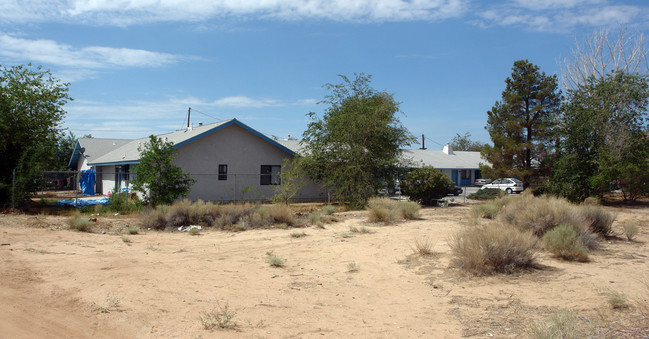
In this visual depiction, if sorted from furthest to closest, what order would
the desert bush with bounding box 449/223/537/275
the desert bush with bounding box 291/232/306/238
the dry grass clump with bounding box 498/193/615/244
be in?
1. the desert bush with bounding box 291/232/306/238
2. the dry grass clump with bounding box 498/193/615/244
3. the desert bush with bounding box 449/223/537/275

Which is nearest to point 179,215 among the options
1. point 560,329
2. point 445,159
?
point 560,329

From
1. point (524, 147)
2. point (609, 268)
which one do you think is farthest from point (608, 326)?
point (524, 147)

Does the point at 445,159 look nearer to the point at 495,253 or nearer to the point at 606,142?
the point at 606,142

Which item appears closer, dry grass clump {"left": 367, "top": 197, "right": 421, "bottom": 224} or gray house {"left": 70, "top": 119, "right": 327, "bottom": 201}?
dry grass clump {"left": 367, "top": 197, "right": 421, "bottom": 224}

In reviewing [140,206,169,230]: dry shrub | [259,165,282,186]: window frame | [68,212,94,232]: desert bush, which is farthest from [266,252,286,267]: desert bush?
[259,165,282,186]: window frame

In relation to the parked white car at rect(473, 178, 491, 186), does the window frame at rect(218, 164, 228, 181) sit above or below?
above

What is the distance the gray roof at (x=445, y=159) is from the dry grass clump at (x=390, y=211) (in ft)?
107

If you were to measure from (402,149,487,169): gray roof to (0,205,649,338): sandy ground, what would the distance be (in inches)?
1575

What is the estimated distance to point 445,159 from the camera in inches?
2205

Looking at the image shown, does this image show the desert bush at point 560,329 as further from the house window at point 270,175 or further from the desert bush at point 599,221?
the house window at point 270,175

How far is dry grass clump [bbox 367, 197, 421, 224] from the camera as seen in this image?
676 inches

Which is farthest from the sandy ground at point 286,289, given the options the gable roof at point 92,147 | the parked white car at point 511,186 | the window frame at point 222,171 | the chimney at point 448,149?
the chimney at point 448,149

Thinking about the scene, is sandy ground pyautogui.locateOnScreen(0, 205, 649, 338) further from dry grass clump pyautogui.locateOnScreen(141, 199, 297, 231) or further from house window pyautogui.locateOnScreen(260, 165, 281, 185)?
house window pyautogui.locateOnScreen(260, 165, 281, 185)

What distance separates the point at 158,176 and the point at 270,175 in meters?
9.02
